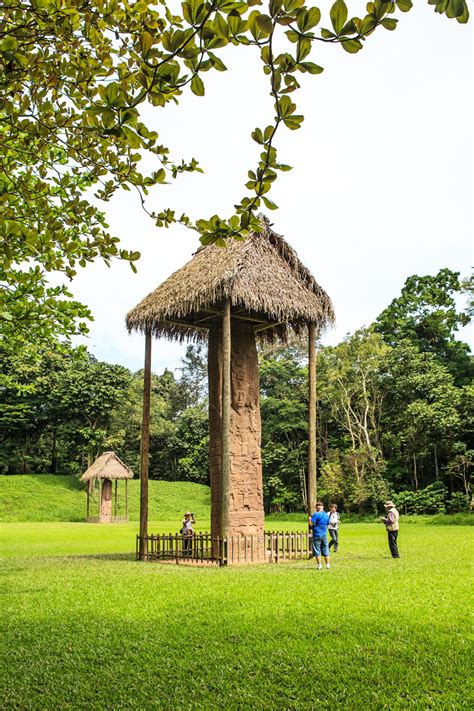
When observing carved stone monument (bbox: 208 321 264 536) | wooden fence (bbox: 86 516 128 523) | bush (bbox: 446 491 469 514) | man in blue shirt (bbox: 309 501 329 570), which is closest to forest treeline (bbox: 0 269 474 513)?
bush (bbox: 446 491 469 514)

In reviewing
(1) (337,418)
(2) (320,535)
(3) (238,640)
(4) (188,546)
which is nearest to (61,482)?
(1) (337,418)

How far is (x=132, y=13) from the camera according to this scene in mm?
4020

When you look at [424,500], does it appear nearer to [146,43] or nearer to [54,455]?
[54,455]

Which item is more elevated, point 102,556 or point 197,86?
point 197,86

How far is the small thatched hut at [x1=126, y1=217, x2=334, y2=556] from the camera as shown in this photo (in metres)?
12.9

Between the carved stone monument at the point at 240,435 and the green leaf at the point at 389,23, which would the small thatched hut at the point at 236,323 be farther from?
the green leaf at the point at 389,23

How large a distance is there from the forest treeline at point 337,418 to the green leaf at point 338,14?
2905cm

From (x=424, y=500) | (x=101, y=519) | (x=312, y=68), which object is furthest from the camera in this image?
(x=101, y=519)

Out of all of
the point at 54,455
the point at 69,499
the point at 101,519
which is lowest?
the point at 101,519

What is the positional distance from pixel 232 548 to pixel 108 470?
23.6m

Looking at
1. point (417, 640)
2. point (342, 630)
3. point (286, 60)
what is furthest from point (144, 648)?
point (286, 60)

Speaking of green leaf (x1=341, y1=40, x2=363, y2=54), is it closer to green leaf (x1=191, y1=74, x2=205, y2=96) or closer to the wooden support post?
green leaf (x1=191, y1=74, x2=205, y2=96)

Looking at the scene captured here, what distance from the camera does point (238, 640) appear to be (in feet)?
20.3

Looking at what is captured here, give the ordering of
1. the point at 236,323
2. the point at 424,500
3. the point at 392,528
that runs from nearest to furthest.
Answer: the point at 392,528 → the point at 236,323 → the point at 424,500
